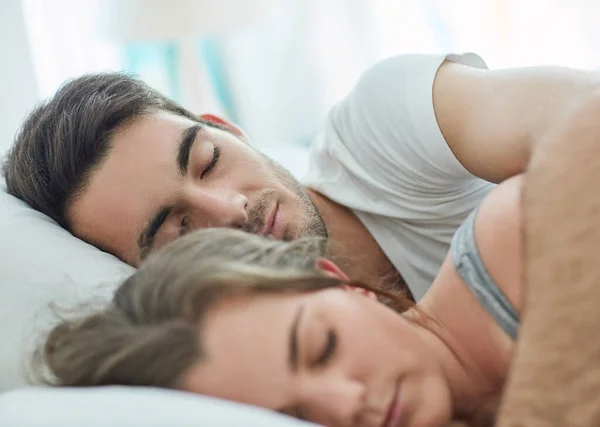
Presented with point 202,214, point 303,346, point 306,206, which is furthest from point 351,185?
point 303,346

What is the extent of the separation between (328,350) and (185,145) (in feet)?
1.72

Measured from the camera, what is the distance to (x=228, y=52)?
2.30 meters

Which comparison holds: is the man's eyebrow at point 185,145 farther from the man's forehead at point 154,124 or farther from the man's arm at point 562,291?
the man's arm at point 562,291

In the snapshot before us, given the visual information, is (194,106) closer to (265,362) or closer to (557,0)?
(557,0)

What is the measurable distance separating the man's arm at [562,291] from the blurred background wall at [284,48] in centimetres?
149

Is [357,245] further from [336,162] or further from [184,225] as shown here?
[184,225]

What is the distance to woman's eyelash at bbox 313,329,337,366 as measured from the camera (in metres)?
0.70

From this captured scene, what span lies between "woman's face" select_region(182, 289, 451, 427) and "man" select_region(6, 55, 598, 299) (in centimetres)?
37

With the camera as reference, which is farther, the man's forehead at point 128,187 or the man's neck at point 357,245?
the man's neck at point 357,245

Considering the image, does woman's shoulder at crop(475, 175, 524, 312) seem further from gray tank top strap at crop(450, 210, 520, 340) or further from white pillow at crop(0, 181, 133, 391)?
white pillow at crop(0, 181, 133, 391)

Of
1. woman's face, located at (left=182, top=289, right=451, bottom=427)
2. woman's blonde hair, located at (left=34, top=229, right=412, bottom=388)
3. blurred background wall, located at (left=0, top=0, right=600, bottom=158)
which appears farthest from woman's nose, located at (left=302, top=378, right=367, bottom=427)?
blurred background wall, located at (left=0, top=0, right=600, bottom=158)

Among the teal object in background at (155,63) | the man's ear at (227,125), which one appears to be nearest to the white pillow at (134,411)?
the man's ear at (227,125)

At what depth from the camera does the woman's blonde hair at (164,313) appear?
2.27 feet

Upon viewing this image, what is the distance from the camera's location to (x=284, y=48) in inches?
88.7
